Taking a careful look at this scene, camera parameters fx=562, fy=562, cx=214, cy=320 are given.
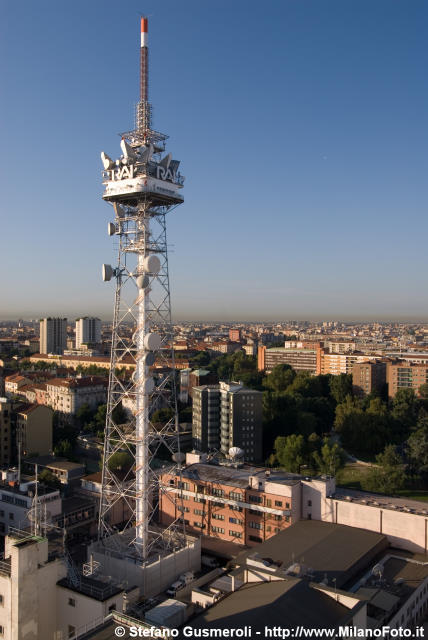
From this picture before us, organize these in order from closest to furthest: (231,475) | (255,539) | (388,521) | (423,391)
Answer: (388,521) < (255,539) < (231,475) < (423,391)

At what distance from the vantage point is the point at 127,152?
1473cm

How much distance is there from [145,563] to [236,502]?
4.20 meters

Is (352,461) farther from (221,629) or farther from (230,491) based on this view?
(221,629)

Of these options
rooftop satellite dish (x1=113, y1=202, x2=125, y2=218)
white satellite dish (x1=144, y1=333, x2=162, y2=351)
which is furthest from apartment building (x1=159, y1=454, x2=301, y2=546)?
rooftop satellite dish (x1=113, y1=202, x2=125, y2=218)

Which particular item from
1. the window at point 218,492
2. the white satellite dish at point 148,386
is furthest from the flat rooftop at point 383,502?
the white satellite dish at point 148,386

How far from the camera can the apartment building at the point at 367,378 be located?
43.6 meters

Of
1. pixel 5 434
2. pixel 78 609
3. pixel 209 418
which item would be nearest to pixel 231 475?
pixel 78 609

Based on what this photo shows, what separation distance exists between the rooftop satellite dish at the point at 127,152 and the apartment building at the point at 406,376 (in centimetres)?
3345

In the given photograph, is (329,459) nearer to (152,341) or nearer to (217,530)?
(217,530)

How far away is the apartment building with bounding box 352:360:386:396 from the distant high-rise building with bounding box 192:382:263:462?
58.6ft

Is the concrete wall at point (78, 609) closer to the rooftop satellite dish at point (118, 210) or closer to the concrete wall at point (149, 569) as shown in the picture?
the concrete wall at point (149, 569)

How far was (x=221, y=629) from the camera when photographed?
8125 mm

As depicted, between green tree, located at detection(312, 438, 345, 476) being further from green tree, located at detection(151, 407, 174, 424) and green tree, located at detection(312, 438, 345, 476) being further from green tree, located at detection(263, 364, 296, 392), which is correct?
green tree, located at detection(263, 364, 296, 392)

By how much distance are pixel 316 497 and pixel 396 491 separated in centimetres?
734
